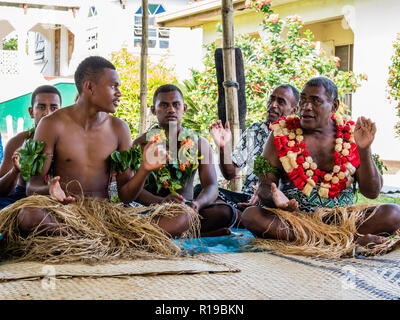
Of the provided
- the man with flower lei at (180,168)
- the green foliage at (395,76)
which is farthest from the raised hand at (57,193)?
the green foliage at (395,76)

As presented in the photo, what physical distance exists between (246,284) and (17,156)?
6.38 feet

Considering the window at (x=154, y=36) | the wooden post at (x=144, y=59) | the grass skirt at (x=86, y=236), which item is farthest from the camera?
the window at (x=154, y=36)

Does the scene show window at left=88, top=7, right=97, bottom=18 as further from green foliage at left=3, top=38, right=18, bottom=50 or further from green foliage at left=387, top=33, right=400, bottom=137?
green foliage at left=387, top=33, right=400, bottom=137

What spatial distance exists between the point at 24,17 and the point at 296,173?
12.4 m

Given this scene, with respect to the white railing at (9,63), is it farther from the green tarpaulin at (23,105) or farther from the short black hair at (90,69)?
the short black hair at (90,69)

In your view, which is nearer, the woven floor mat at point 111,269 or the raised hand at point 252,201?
the woven floor mat at point 111,269

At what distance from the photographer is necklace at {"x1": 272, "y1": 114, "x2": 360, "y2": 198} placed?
4094 millimetres

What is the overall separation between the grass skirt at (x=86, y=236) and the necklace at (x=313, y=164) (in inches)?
41.9

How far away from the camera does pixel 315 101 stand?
4.09 meters

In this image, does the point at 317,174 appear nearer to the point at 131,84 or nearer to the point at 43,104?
the point at 43,104

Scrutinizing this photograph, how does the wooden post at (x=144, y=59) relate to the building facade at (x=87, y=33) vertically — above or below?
below

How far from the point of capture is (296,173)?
4137mm

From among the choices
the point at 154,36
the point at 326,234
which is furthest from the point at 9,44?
the point at 326,234

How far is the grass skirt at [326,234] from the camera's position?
3.66 metres
